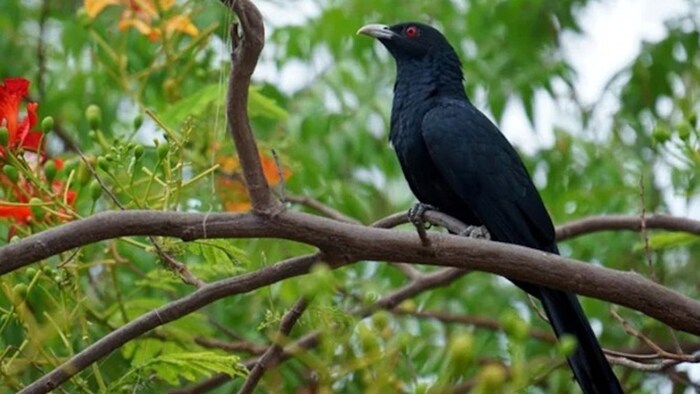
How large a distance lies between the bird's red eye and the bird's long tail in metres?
1.51

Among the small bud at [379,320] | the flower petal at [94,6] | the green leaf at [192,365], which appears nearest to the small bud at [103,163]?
the green leaf at [192,365]

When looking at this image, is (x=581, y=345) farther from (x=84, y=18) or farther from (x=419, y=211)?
(x=84, y=18)

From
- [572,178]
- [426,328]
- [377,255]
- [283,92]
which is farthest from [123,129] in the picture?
[377,255]

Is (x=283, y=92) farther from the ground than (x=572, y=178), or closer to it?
farther from the ground

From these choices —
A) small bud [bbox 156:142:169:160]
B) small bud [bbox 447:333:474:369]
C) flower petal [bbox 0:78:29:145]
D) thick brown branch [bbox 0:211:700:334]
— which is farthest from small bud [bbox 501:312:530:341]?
flower petal [bbox 0:78:29:145]

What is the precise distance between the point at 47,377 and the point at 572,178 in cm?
347

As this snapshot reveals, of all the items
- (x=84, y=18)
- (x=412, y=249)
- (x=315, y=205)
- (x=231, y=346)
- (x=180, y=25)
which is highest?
(x=84, y=18)

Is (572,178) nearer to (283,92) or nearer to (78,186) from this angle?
(283,92)

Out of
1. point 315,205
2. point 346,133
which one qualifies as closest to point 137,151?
point 315,205

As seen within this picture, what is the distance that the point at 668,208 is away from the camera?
6.45 metres

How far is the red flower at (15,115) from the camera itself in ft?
11.5

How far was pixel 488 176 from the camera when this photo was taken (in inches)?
183

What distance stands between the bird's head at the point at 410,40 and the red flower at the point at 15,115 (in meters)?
1.90

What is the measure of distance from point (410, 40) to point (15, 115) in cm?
211
